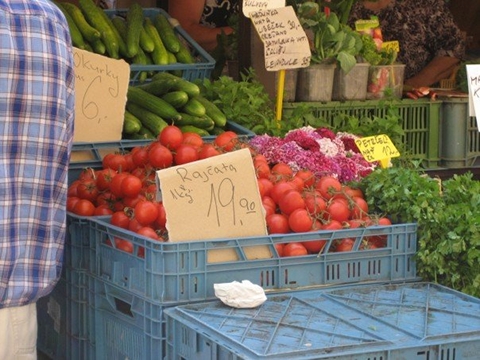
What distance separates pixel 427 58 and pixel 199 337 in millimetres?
5222

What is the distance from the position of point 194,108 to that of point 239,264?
188 centimetres

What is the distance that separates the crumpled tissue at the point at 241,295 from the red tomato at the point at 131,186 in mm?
835

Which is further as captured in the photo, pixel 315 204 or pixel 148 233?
pixel 315 204

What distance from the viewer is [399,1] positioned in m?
8.05

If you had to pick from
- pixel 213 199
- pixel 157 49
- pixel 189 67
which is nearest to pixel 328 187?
pixel 213 199

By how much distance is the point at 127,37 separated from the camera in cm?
585

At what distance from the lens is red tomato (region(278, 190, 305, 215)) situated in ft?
12.6

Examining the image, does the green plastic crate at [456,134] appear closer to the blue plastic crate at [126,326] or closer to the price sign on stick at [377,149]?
the price sign on stick at [377,149]

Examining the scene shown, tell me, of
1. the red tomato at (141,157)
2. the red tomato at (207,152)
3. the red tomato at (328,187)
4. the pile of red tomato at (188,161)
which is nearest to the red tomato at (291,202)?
the pile of red tomato at (188,161)

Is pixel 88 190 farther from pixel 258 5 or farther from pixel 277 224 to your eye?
pixel 258 5

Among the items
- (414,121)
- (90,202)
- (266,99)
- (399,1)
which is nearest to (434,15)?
(399,1)

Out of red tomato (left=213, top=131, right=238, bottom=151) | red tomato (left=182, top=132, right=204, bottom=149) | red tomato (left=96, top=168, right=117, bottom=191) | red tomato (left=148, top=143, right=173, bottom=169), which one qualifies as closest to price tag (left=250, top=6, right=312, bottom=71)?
red tomato (left=213, top=131, right=238, bottom=151)

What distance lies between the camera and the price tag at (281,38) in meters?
5.01

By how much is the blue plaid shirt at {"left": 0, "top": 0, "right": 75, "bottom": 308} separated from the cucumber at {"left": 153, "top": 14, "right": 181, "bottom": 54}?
274cm
